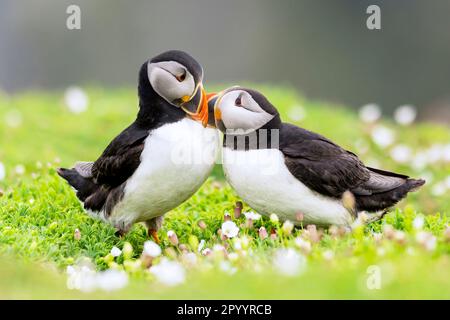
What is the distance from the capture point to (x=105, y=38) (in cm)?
2106

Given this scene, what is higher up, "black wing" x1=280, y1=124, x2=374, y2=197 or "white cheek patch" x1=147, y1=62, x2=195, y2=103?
"white cheek patch" x1=147, y1=62, x2=195, y2=103

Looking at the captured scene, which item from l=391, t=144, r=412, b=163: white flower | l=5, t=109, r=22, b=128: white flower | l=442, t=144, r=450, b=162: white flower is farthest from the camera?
l=5, t=109, r=22, b=128: white flower

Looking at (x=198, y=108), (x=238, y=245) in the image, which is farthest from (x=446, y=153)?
(x=238, y=245)

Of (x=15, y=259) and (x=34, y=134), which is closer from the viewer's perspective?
(x=15, y=259)

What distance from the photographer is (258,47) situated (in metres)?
21.7

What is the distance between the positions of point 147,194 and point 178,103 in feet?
2.24

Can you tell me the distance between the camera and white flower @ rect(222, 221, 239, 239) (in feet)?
17.7

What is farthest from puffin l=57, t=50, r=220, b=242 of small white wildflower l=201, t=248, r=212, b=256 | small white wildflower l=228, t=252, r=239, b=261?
small white wildflower l=228, t=252, r=239, b=261

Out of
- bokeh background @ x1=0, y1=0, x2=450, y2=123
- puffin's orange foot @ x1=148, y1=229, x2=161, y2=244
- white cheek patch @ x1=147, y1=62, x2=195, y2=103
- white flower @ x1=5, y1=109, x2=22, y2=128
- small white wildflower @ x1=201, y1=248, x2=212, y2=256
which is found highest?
bokeh background @ x1=0, y1=0, x2=450, y2=123

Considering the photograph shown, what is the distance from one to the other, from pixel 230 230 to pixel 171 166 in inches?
23.6

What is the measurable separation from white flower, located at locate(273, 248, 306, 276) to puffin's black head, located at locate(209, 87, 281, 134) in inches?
47.6

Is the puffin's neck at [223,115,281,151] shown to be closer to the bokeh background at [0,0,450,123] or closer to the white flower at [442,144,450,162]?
the white flower at [442,144,450,162]
